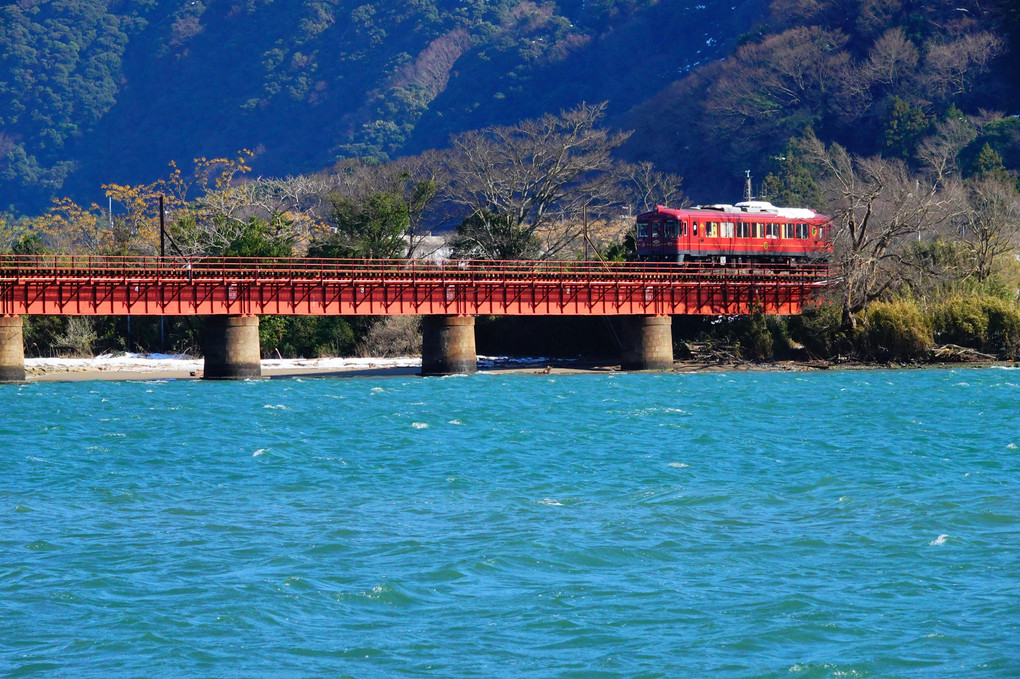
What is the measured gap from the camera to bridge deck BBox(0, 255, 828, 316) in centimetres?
5272

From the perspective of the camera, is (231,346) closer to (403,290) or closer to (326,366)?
(403,290)

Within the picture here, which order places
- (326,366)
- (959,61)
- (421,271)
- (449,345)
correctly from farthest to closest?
1. (959,61)
2. (326,366)
3. (449,345)
4. (421,271)

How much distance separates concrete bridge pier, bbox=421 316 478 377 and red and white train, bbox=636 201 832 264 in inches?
480

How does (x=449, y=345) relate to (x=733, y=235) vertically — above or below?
below

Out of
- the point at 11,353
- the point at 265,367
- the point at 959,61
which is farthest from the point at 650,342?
the point at 959,61

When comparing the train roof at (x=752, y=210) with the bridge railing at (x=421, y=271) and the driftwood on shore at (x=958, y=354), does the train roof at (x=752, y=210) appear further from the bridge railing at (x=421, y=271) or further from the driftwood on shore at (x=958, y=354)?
the driftwood on shore at (x=958, y=354)

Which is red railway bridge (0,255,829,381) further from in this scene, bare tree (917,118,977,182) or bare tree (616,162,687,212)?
bare tree (616,162,687,212)

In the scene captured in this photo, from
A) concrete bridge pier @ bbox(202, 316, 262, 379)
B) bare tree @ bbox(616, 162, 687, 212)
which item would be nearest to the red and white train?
concrete bridge pier @ bbox(202, 316, 262, 379)

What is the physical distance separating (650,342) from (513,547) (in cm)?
3970

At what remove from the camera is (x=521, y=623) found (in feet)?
58.5

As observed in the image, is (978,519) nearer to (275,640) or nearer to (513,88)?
(275,640)

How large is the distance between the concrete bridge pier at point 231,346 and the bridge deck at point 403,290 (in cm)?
64

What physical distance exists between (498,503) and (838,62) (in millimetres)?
112920

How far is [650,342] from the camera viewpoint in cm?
6091
